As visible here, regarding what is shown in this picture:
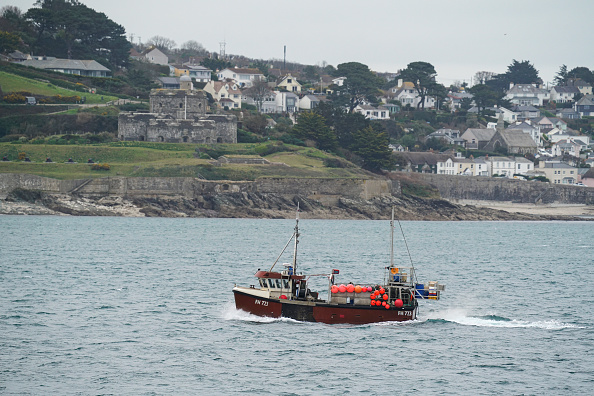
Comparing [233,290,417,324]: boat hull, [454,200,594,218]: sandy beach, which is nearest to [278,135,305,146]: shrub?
[454,200,594,218]: sandy beach

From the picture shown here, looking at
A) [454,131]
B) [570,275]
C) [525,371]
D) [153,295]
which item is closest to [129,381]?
[525,371]

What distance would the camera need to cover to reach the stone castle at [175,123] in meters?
132

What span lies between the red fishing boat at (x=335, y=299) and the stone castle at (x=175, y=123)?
9403 cm

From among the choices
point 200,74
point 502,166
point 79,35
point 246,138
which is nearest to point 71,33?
point 79,35

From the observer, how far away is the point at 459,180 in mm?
139125

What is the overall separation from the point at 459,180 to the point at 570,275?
246 feet

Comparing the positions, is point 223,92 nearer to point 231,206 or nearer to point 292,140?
point 292,140

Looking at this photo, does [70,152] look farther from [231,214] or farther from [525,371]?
[525,371]

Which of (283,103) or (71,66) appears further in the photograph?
(283,103)

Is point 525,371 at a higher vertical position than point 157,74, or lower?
lower

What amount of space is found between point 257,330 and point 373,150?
96144mm

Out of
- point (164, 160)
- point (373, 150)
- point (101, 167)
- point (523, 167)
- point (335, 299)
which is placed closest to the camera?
point (335, 299)

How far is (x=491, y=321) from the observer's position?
4300 cm

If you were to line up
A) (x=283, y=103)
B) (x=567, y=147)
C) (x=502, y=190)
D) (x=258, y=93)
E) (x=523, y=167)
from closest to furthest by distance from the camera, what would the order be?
(x=502, y=190), (x=523, y=167), (x=258, y=93), (x=567, y=147), (x=283, y=103)
